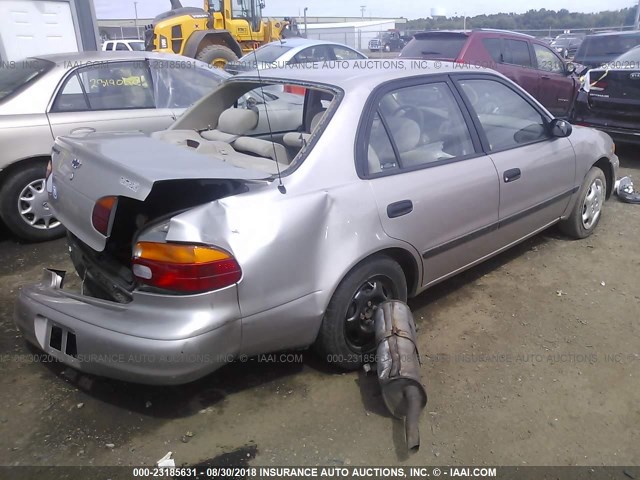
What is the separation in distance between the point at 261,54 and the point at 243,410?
32.1 feet

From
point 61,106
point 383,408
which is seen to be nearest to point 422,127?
point 383,408

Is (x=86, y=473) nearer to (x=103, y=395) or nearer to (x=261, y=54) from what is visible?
(x=103, y=395)

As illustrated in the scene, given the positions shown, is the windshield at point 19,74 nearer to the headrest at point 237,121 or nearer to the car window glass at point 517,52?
the headrest at point 237,121

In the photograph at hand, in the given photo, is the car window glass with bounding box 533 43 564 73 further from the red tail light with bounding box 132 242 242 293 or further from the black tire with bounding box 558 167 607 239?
the red tail light with bounding box 132 242 242 293

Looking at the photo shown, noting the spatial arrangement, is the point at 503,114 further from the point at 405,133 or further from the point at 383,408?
the point at 383,408

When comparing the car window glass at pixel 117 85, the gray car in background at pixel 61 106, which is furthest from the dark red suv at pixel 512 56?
the car window glass at pixel 117 85

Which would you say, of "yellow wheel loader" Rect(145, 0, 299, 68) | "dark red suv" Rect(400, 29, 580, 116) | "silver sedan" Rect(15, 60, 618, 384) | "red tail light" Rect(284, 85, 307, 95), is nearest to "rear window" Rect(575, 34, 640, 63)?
"dark red suv" Rect(400, 29, 580, 116)

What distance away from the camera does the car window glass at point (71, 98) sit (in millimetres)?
4508

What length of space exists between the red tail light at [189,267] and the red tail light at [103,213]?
25cm

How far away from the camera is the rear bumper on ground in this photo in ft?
6.94

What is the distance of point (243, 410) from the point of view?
8.35 ft

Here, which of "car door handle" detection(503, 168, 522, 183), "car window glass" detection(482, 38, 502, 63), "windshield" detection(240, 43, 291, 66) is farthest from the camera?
"windshield" detection(240, 43, 291, 66)

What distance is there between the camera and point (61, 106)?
4.52m

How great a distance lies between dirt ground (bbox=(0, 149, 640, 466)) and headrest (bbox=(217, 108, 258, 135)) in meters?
1.56
